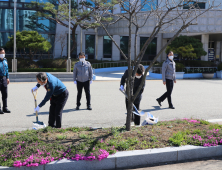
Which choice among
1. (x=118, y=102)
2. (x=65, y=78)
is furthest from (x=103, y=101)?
(x=65, y=78)

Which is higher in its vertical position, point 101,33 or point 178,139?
point 101,33

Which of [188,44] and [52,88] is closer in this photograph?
[52,88]

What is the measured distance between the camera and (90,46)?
3366cm

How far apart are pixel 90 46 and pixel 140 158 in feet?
99.0

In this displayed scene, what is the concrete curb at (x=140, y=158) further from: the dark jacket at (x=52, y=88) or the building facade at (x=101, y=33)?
the building facade at (x=101, y=33)

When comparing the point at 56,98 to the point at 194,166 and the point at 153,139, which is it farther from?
the point at 194,166

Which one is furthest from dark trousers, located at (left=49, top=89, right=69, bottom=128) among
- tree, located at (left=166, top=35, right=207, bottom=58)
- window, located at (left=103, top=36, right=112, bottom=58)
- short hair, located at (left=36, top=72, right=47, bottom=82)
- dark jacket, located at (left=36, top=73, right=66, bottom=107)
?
window, located at (left=103, top=36, right=112, bottom=58)

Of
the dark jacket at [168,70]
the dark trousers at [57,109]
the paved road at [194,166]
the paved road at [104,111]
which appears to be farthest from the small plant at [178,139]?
the dark jacket at [168,70]

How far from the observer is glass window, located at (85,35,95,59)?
33344mm

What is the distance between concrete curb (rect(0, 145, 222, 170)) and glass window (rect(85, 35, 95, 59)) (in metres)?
29.7

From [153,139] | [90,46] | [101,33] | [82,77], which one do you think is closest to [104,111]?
[82,77]

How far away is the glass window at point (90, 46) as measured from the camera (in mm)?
33344

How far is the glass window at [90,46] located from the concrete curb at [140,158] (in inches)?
1168

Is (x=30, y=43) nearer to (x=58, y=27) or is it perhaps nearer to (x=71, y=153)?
(x=58, y=27)
